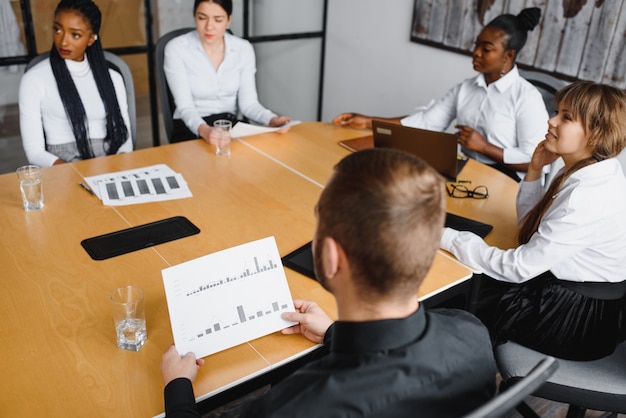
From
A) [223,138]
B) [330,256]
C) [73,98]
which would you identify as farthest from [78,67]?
[330,256]

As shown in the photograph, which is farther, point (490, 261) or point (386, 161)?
point (490, 261)

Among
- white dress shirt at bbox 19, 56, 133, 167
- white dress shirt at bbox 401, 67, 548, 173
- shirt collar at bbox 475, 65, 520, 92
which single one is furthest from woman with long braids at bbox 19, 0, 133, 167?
shirt collar at bbox 475, 65, 520, 92

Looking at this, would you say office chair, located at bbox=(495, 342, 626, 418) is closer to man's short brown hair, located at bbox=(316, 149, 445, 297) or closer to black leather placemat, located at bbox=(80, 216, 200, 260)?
man's short brown hair, located at bbox=(316, 149, 445, 297)

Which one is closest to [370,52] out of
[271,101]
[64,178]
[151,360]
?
[271,101]

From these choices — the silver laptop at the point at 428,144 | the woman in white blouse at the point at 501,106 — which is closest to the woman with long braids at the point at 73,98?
the woman in white blouse at the point at 501,106

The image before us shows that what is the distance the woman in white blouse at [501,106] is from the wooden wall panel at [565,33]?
51 centimetres

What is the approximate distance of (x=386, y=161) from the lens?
921 millimetres

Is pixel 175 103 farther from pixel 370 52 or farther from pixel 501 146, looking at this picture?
pixel 370 52

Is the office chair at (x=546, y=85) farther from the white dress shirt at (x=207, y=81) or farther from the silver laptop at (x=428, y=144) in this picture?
the white dress shirt at (x=207, y=81)

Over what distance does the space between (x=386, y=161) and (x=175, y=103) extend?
7.49ft

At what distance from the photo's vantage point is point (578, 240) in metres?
1.65

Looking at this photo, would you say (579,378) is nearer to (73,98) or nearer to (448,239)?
(448,239)

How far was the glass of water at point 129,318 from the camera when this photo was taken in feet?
4.39

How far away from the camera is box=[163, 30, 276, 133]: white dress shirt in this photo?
2.93m
